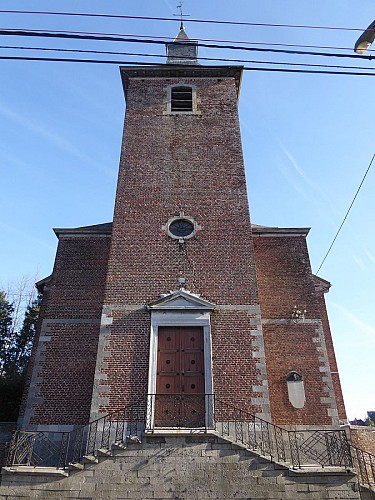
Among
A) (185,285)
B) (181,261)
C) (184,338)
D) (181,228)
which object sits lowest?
(184,338)

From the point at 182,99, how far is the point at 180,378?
433 inches

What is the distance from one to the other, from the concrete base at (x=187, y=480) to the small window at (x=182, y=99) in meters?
12.2

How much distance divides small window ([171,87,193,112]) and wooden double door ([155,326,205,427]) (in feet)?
29.9

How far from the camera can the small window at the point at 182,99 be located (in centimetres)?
1612

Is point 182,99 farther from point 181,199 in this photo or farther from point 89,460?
point 89,460

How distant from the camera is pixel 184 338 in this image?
10867mm

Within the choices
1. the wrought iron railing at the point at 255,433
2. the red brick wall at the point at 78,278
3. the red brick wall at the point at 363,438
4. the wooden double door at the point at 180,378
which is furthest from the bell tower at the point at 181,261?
the red brick wall at the point at 363,438

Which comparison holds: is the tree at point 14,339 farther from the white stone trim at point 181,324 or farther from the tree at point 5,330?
the white stone trim at point 181,324

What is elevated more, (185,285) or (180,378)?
(185,285)

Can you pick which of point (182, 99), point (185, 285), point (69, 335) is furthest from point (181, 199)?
point (69, 335)

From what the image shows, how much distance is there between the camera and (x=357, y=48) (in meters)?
6.64

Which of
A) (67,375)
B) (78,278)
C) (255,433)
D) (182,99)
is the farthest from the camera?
(182,99)

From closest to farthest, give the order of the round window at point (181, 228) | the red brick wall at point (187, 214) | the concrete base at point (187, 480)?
the concrete base at point (187, 480), the red brick wall at point (187, 214), the round window at point (181, 228)

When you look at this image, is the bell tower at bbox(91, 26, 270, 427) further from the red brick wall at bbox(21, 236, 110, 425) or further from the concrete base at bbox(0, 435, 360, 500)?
the red brick wall at bbox(21, 236, 110, 425)
